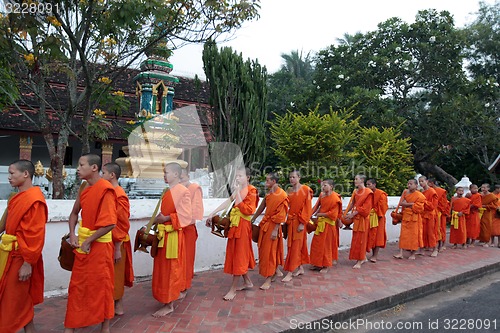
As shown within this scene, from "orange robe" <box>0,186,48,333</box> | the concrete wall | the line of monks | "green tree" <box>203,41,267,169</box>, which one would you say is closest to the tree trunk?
"green tree" <box>203,41,267,169</box>

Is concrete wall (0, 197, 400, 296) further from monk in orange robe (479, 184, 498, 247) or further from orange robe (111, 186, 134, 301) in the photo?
monk in orange robe (479, 184, 498, 247)

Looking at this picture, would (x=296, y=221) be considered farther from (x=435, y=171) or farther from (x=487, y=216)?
(x=435, y=171)

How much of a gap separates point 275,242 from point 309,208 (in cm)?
83

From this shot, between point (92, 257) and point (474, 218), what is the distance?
9.86 m

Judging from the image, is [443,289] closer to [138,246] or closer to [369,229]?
[369,229]

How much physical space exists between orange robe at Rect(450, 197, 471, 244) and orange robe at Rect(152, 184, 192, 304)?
782cm

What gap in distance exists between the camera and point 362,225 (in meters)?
7.50

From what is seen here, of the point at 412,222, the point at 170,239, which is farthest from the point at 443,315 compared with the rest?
the point at 170,239

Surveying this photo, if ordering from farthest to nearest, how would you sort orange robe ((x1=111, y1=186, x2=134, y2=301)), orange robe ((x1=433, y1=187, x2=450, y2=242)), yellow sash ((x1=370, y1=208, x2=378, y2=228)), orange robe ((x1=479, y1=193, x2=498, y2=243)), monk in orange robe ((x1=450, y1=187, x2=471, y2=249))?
1. orange robe ((x1=479, y1=193, x2=498, y2=243))
2. monk in orange robe ((x1=450, y1=187, x2=471, y2=249))
3. orange robe ((x1=433, y1=187, x2=450, y2=242))
4. yellow sash ((x1=370, y1=208, x2=378, y2=228))
5. orange robe ((x1=111, y1=186, x2=134, y2=301))

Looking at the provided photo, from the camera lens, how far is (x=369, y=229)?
783 centimetres

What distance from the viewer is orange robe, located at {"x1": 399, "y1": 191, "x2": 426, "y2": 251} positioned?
823cm

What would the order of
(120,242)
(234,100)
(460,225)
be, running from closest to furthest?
(120,242), (460,225), (234,100)

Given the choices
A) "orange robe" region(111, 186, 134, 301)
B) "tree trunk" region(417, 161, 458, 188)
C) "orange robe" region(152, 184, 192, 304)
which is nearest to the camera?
"orange robe" region(111, 186, 134, 301)

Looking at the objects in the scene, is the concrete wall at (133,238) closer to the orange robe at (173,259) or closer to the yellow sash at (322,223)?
the yellow sash at (322,223)
